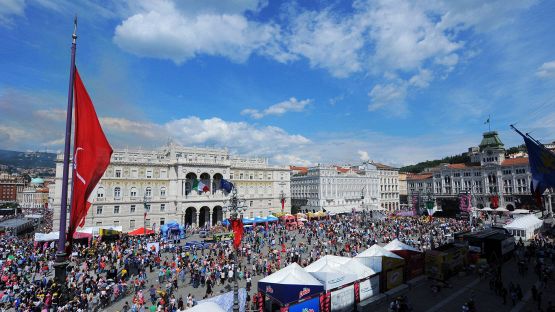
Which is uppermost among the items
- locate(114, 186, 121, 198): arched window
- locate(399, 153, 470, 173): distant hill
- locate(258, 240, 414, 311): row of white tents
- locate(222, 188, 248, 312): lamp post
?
locate(399, 153, 470, 173): distant hill

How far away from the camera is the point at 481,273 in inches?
754

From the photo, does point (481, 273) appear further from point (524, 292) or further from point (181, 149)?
point (181, 149)

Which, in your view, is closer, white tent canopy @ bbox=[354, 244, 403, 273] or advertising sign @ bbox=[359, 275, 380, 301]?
advertising sign @ bbox=[359, 275, 380, 301]

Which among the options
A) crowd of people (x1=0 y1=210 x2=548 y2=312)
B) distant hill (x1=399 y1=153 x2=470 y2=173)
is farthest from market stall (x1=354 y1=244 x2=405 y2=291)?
distant hill (x1=399 y1=153 x2=470 y2=173)

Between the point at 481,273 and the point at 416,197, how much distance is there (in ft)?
106

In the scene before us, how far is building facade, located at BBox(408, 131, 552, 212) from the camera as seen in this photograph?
60.6 m

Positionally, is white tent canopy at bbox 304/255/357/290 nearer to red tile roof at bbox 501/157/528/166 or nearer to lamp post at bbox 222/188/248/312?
lamp post at bbox 222/188/248/312

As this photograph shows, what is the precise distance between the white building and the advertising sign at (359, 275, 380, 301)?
4371cm

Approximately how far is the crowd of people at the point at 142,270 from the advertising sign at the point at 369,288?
86.1 inches

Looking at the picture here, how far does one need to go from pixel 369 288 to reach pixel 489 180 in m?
65.3

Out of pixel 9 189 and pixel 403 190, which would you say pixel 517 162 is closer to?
pixel 403 190

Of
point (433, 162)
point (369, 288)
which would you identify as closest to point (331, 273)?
point (369, 288)

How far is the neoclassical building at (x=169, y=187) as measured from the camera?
128ft

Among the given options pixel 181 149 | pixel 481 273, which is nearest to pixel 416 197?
pixel 481 273
